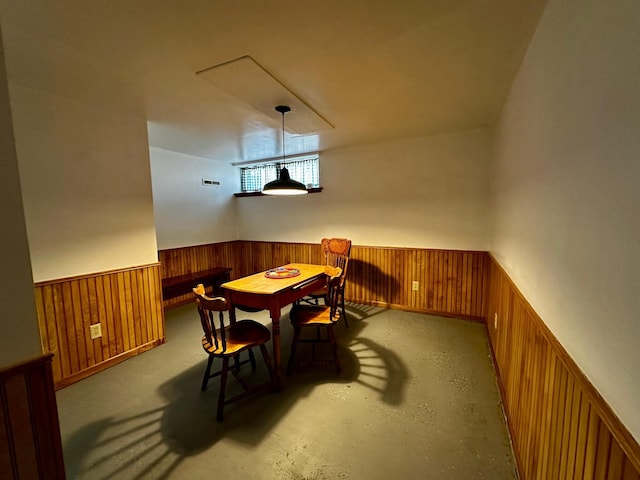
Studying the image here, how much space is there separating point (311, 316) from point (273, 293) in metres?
0.53

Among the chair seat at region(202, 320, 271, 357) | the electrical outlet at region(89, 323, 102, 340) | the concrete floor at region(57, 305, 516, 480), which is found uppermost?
the chair seat at region(202, 320, 271, 357)

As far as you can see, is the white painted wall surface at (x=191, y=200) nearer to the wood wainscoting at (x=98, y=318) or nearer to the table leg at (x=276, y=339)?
the wood wainscoting at (x=98, y=318)

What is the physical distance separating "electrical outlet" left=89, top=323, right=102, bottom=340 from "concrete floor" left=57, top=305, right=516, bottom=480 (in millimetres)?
346

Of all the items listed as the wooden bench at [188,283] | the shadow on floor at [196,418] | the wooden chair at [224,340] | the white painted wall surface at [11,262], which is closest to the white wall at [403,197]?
the wooden bench at [188,283]

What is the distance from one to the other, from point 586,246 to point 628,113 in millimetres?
402

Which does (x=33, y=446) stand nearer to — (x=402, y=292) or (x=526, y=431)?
(x=526, y=431)

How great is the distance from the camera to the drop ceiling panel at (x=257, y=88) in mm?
1823

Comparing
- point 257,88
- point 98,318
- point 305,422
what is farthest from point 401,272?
point 98,318

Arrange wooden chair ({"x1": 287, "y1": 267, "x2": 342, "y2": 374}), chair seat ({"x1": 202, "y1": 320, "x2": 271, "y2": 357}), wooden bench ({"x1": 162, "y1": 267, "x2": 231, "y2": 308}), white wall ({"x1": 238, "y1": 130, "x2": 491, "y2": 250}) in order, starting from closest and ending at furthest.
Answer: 1. chair seat ({"x1": 202, "y1": 320, "x2": 271, "y2": 357})
2. wooden chair ({"x1": 287, "y1": 267, "x2": 342, "y2": 374})
3. white wall ({"x1": 238, "y1": 130, "x2": 491, "y2": 250})
4. wooden bench ({"x1": 162, "y1": 267, "x2": 231, "y2": 308})

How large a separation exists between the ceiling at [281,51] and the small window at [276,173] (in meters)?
1.78

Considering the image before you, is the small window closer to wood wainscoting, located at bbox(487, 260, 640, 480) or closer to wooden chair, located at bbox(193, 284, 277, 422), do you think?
wooden chair, located at bbox(193, 284, 277, 422)

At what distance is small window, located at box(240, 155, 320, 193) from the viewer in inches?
179

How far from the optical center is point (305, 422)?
181 cm

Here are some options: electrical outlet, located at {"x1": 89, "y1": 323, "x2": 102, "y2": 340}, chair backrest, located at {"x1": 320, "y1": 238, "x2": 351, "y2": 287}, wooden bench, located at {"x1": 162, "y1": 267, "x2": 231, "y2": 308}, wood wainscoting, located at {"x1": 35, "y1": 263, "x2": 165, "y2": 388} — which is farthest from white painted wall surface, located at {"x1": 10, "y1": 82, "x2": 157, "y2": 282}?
chair backrest, located at {"x1": 320, "y1": 238, "x2": 351, "y2": 287}
